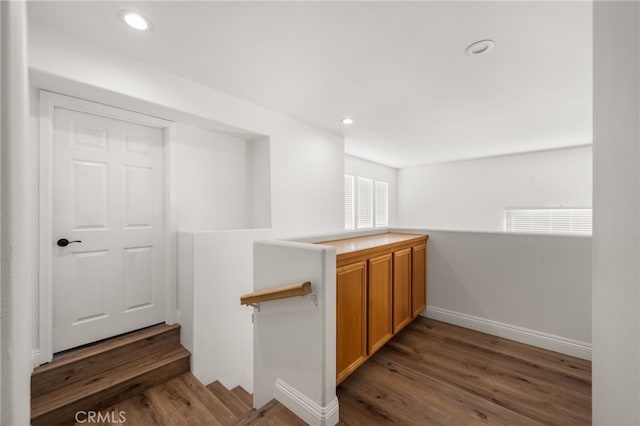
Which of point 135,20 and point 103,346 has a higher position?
point 135,20

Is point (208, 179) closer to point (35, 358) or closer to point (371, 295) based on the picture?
point (35, 358)

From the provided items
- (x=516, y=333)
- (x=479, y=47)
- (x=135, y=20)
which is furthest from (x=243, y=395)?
(x=479, y=47)

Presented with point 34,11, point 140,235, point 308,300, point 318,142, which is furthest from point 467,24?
point 140,235

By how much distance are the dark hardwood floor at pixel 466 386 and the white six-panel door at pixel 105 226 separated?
6.96 feet

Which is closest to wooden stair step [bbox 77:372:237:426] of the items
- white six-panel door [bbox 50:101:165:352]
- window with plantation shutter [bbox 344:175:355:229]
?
white six-panel door [bbox 50:101:165:352]

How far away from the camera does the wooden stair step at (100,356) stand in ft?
6.29

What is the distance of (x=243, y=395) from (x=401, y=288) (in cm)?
184

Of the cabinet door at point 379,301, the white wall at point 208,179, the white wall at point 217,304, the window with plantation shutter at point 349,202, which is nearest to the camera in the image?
the cabinet door at point 379,301

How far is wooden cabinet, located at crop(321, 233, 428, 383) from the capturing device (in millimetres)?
1841

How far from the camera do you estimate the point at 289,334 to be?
5.84 feet

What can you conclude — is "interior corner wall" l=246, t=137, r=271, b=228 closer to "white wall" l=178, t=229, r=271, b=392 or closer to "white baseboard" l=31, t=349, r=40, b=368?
"white wall" l=178, t=229, r=271, b=392

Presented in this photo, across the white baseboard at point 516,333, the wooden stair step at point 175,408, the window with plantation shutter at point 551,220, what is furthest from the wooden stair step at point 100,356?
the window with plantation shutter at point 551,220

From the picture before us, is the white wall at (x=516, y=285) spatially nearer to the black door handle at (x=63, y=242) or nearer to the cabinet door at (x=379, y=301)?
the cabinet door at (x=379, y=301)

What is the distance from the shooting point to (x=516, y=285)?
8.50 ft
